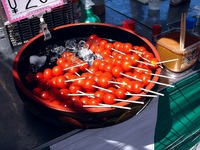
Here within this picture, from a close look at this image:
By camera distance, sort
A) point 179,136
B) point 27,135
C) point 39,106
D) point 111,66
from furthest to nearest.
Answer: point 179,136 < point 111,66 < point 27,135 < point 39,106

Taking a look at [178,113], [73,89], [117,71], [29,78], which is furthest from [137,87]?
[178,113]

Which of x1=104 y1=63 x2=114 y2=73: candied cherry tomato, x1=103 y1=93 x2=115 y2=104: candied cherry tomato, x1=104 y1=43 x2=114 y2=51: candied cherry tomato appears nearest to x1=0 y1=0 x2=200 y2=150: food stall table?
x1=103 y1=93 x2=115 y2=104: candied cherry tomato

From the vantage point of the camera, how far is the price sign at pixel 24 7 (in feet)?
4.27

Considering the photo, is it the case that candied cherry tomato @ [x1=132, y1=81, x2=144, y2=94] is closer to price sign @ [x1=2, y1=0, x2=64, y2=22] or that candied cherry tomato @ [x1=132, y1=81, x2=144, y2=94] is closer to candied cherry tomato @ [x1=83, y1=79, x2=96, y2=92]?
candied cherry tomato @ [x1=83, y1=79, x2=96, y2=92]

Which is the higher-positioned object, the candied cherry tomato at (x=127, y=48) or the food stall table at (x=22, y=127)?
the candied cherry tomato at (x=127, y=48)

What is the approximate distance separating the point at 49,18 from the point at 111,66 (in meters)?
0.56

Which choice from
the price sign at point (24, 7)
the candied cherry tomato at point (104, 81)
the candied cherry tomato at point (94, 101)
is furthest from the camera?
the price sign at point (24, 7)

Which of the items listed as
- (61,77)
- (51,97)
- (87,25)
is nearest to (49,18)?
(87,25)

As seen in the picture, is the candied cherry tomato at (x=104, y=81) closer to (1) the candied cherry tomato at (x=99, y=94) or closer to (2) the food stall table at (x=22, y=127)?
(1) the candied cherry tomato at (x=99, y=94)

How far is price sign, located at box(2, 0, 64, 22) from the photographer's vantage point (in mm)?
1303

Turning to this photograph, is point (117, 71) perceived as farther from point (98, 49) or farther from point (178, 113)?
point (178, 113)

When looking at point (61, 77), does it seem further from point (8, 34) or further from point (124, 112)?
point (8, 34)

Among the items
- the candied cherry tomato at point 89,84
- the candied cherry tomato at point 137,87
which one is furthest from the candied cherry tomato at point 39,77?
the candied cherry tomato at point 137,87

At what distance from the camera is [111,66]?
1336mm
